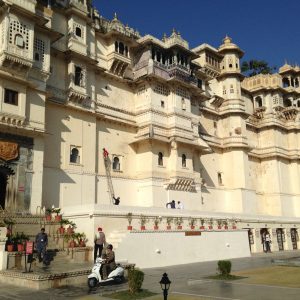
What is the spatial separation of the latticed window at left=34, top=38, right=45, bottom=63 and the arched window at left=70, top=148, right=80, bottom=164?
6704 mm

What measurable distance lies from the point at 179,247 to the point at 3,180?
11.3 meters

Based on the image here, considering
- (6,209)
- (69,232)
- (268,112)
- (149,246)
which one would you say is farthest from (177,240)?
(268,112)

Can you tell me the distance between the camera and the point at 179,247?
76.1 ft

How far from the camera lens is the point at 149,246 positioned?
2116 cm

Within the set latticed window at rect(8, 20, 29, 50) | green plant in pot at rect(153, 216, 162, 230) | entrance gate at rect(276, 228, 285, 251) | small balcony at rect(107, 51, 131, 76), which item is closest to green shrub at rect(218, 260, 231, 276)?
green plant in pot at rect(153, 216, 162, 230)

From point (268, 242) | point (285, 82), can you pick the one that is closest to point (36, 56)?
point (268, 242)

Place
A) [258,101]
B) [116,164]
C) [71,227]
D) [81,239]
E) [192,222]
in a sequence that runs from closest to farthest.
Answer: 1. [81,239]
2. [71,227]
3. [192,222]
4. [116,164]
5. [258,101]

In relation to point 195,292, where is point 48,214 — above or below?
above

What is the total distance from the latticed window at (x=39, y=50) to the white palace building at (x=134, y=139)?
0.24 ft

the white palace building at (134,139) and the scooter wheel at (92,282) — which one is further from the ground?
the white palace building at (134,139)

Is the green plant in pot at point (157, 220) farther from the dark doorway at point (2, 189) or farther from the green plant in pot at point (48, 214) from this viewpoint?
the dark doorway at point (2, 189)

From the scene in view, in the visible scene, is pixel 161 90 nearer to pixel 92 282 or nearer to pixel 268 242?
pixel 268 242

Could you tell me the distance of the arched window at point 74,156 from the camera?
28516mm

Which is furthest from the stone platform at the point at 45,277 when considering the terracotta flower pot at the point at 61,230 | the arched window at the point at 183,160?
the arched window at the point at 183,160
